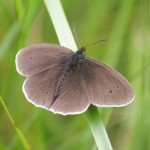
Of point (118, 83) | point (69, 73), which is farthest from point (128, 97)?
point (69, 73)

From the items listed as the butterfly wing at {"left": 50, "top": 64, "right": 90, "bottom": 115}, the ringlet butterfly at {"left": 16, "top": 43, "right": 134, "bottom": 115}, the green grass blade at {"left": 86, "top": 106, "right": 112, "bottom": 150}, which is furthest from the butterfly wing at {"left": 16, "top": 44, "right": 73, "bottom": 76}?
the green grass blade at {"left": 86, "top": 106, "right": 112, "bottom": 150}

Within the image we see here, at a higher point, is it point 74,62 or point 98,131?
point 74,62

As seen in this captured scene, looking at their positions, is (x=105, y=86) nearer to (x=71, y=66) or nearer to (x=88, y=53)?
(x=71, y=66)

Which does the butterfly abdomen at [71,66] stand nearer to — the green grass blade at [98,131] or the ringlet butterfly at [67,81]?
the ringlet butterfly at [67,81]

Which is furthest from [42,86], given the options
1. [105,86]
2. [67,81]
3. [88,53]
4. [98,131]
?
[88,53]

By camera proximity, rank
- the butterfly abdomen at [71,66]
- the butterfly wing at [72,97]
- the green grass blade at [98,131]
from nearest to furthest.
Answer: the green grass blade at [98,131], the butterfly wing at [72,97], the butterfly abdomen at [71,66]

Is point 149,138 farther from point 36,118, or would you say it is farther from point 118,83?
point 36,118

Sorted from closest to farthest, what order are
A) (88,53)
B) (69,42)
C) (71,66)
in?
(69,42) → (71,66) → (88,53)

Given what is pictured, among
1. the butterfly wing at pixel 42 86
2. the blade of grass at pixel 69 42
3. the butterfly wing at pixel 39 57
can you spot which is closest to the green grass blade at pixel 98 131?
the blade of grass at pixel 69 42
